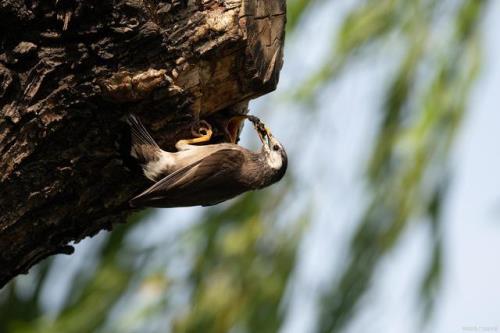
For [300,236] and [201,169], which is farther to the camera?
[300,236]

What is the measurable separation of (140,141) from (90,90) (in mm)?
281

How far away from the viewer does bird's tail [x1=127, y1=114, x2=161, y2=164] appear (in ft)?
10.0

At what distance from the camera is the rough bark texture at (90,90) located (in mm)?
2871

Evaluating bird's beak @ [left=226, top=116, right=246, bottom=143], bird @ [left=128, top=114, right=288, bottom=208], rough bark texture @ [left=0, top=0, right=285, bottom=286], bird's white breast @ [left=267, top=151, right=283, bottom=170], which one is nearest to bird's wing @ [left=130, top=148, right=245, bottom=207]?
bird @ [left=128, top=114, right=288, bottom=208]

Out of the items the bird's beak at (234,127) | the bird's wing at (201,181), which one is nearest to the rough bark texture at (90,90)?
the bird's wing at (201,181)

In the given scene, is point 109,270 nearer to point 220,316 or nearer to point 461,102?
point 220,316

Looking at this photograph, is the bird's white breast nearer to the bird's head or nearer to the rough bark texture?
the bird's head

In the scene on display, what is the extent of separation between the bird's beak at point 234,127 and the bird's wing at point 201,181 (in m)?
0.10

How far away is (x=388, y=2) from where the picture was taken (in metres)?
4.84

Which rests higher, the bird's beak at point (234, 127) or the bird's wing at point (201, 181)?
the bird's beak at point (234, 127)

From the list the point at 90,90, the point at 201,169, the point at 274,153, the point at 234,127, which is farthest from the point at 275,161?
the point at 90,90

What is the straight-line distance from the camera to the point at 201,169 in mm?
3814

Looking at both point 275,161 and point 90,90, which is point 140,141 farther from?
point 275,161

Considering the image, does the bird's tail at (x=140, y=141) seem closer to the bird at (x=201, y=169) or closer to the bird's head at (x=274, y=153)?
the bird at (x=201, y=169)
